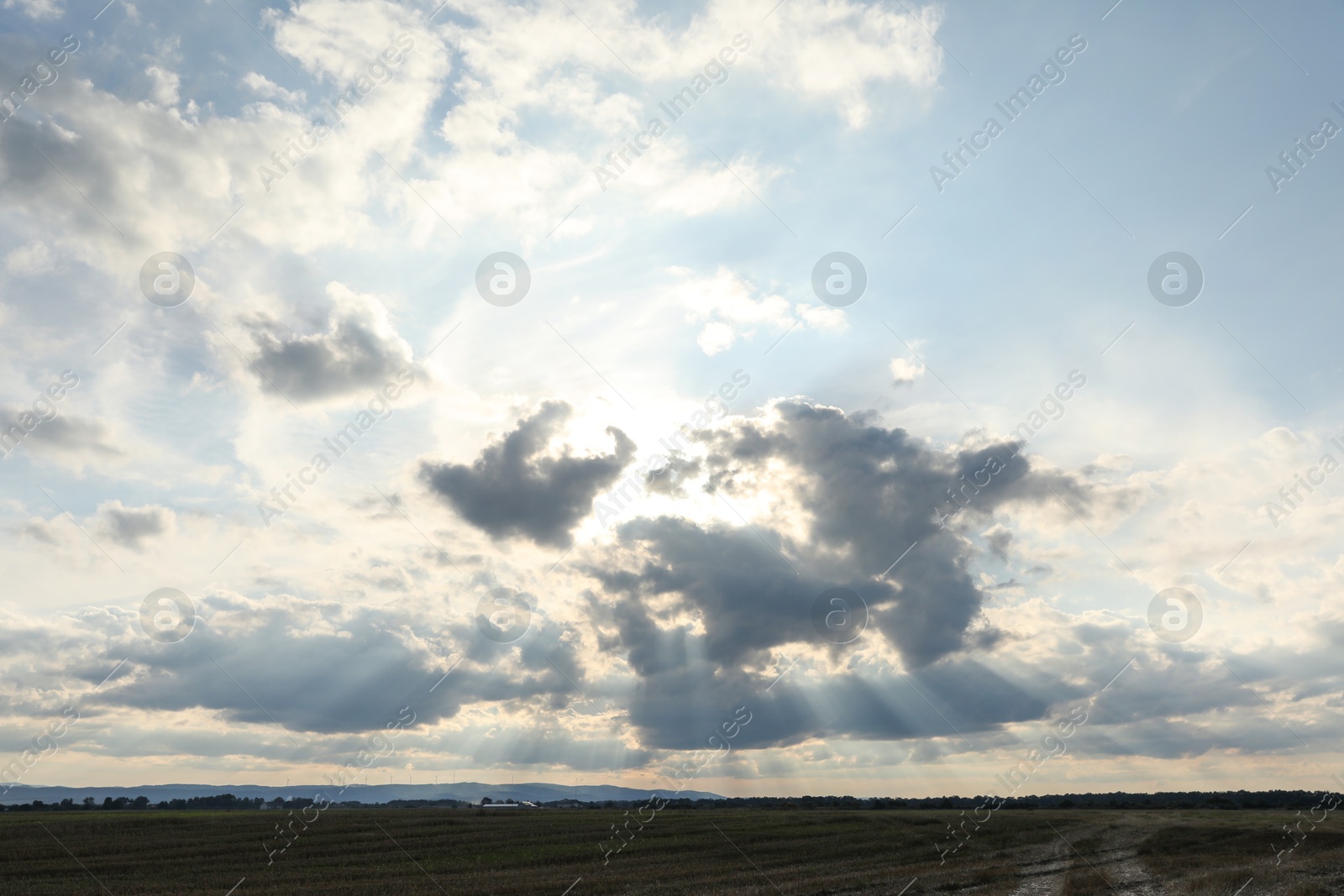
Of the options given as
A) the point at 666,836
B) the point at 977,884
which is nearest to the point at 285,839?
the point at 666,836

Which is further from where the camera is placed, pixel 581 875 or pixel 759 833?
pixel 759 833

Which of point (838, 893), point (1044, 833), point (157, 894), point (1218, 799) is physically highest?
point (157, 894)

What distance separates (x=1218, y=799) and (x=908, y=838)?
17603 centimetres

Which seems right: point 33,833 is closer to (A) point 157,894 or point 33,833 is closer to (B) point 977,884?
(A) point 157,894

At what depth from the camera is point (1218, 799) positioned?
637 feet

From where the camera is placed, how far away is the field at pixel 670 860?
137ft

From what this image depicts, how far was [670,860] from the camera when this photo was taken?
53750mm

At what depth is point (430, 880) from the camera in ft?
148

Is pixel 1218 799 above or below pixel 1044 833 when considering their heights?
below

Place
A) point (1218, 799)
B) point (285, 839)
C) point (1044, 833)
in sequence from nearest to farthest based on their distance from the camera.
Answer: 1. point (285, 839)
2. point (1044, 833)
3. point (1218, 799)

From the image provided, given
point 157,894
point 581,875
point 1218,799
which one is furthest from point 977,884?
point 1218,799

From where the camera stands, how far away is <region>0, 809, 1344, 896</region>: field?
137 feet

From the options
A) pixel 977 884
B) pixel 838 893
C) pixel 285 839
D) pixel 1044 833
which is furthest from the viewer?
pixel 1044 833

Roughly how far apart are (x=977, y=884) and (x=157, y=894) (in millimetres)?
44281
